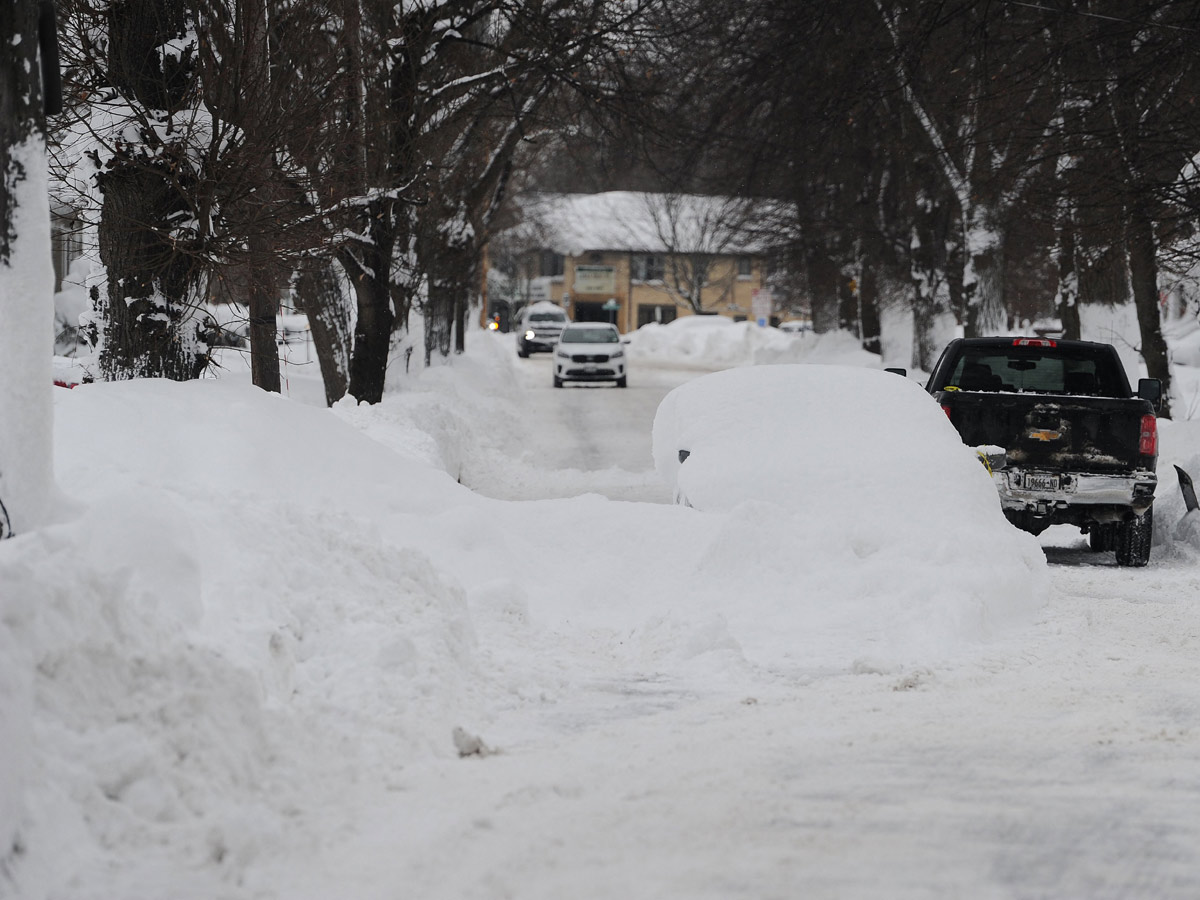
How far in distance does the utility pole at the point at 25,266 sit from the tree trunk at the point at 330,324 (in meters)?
12.2

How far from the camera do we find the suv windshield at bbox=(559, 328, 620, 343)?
3728 centimetres

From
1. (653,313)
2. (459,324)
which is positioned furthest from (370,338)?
(653,313)

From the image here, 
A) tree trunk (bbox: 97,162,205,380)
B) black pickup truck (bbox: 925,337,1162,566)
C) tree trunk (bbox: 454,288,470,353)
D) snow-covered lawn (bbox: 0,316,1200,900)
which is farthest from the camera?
tree trunk (bbox: 454,288,470,353)

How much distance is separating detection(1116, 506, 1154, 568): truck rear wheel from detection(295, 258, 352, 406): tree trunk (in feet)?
35.3

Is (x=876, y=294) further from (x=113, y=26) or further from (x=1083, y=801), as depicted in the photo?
(x=1083, y=801)

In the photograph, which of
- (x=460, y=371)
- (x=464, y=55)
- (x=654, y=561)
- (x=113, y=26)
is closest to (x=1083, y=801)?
(x=654, y=561)

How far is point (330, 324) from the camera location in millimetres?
19312

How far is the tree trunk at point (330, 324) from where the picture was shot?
1869 cm

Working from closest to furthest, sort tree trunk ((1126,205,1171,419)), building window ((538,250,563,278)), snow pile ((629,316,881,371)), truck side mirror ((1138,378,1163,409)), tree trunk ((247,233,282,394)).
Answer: tree trunk ((247,233,282,394)), truck side mirror ((1138,378,1163,409)), tree trunk ((1126,205,1171,419)), snow pile ((629,316,881,371)), building window ((538,250,563,278))

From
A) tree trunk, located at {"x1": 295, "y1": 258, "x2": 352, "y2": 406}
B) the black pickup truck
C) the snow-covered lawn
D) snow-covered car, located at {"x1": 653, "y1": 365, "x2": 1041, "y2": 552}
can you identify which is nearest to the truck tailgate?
the black pickup truck

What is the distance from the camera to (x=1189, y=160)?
14.6 m

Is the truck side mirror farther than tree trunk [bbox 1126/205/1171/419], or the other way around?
tree trunk [bbox 1126/205/1171/419]

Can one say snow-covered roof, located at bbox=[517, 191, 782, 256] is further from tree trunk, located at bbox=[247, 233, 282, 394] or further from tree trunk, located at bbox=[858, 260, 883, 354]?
tree trunk, located at bbox=[247, 233, 282, 394]

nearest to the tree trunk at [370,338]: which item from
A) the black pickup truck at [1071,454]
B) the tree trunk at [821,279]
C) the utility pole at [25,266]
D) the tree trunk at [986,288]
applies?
the black pickup truck at [1071,454]
